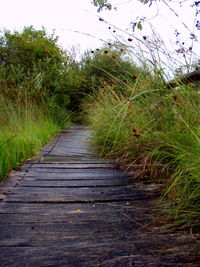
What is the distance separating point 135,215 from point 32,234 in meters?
0.56

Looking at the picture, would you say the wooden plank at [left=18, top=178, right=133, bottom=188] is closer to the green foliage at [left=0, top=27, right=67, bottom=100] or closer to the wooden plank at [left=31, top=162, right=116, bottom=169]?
the wooden plank at [left=31, top=162, right=116, bottom=169]

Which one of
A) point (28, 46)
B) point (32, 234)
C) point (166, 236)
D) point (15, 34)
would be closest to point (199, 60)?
point (166, 236)

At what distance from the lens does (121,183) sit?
234 centimetres

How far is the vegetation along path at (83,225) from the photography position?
1.18 m

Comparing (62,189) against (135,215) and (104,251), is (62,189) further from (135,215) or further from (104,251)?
(104,251)

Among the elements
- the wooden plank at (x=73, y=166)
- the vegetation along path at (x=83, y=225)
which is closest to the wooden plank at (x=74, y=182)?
the vegetation along path at (x=83, y=225)

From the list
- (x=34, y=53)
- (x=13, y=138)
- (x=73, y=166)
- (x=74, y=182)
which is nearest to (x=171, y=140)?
(x=74, y=182)

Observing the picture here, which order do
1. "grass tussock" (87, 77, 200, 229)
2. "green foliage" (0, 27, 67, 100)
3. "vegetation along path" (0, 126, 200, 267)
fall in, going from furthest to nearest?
"green foliage" (0, 27, 67, 100), "grass tussock" (87, 77, 200, 229), "vegetation along path" (0, 126, 200, 267)

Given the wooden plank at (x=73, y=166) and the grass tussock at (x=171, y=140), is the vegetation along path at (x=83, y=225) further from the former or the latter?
the wooden plank at (x=73, y=166)

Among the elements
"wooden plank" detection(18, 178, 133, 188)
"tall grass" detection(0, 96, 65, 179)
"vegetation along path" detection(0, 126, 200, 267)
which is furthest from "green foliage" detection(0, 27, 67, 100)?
"vegetation along path" detection(0, 126, 200, 267)

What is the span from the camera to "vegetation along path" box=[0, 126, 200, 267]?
118cm

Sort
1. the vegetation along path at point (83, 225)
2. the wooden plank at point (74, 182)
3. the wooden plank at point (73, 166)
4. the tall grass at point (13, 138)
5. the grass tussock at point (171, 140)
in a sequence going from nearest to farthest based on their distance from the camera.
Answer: the vegetation along path at point (83, 225) → the grass tussock at point (171, 140) → the wooden plank at point (74, 182) → the tall grass at point (13, 138) → the wooden plank at point (73, 166)

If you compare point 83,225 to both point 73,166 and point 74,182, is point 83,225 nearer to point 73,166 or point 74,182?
point 74,182

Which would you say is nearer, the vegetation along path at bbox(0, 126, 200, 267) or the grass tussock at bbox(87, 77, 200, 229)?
the vegetation along path at bbox(0, 126, 200, 267)
